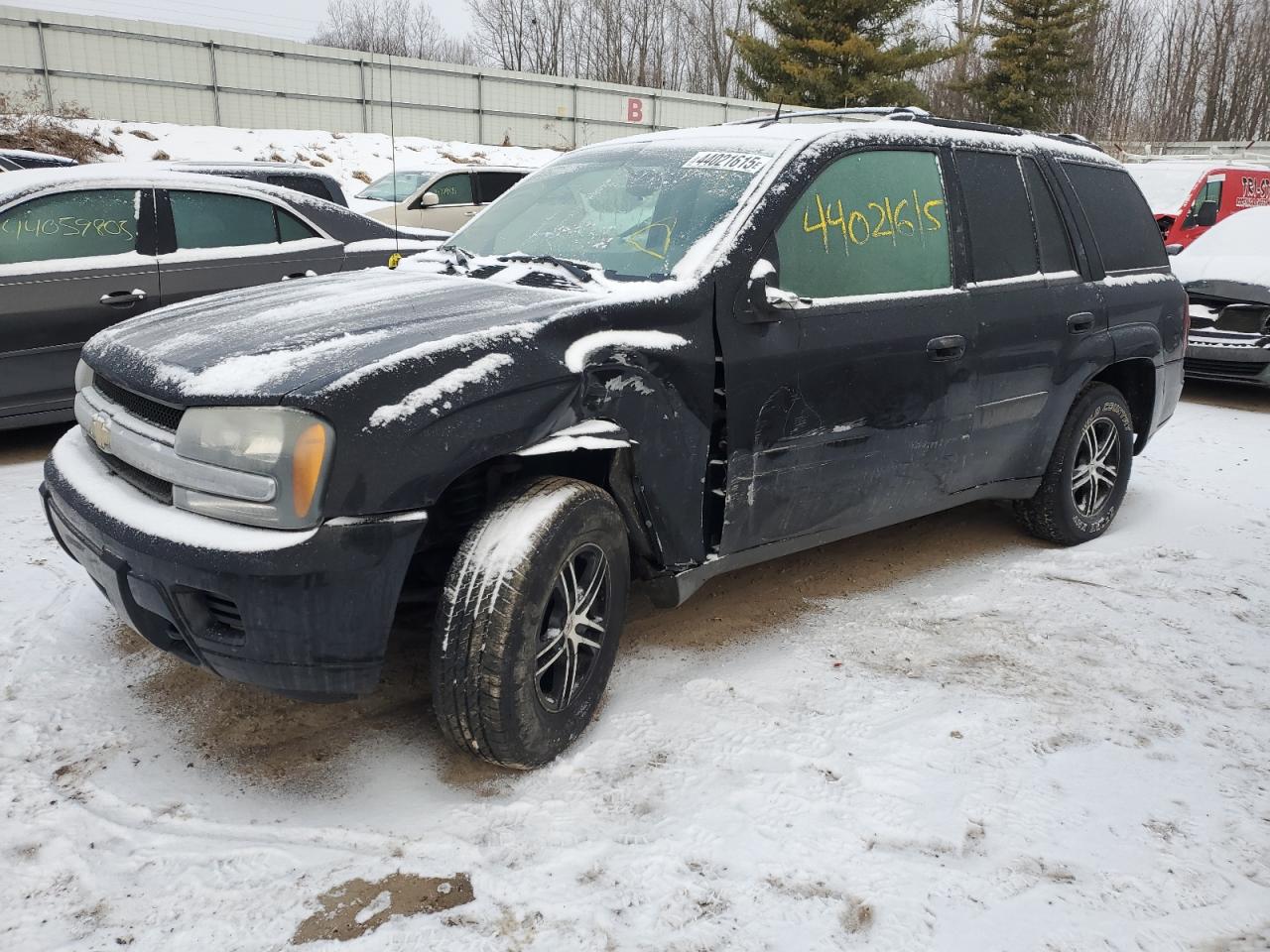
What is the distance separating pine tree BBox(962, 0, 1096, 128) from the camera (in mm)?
38062

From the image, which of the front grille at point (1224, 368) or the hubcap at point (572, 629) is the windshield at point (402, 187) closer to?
the front grille at point (1224, 368)

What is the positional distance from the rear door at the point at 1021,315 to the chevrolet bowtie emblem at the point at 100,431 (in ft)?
9.63

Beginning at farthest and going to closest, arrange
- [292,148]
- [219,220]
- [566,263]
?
[292,148] → [219,220] → [566,263]

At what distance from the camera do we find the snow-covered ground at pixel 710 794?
219cm

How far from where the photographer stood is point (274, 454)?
2244 mm

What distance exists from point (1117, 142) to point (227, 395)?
4551 cm

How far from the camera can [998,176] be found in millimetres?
4031

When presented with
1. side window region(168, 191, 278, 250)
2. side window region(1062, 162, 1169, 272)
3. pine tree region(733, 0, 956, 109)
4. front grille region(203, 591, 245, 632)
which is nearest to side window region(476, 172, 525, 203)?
side window region(168, 191, 278, 250)

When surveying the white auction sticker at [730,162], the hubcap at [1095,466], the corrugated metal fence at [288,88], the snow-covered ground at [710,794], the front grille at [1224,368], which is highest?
the corrugated metal fence at [288,88]

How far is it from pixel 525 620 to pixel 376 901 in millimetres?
713

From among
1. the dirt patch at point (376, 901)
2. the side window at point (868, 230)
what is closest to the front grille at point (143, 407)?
the dirt patch at point (376, 901)

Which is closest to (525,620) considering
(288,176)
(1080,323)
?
(1080,323)

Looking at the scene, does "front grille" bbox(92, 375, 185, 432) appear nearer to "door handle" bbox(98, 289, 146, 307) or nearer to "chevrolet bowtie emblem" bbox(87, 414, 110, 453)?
"chevrolet bowtie emblem" bbox(87, 414, 110, 453)

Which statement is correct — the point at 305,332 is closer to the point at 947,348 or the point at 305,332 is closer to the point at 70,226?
the point at 947,348
